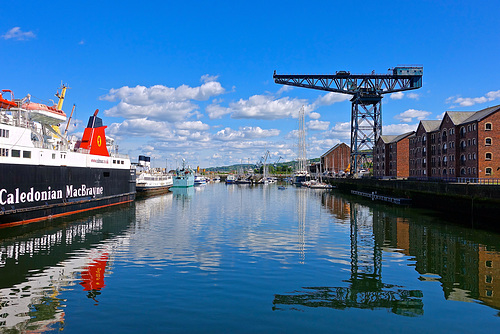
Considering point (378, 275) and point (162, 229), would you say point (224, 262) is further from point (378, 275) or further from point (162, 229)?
point (162, 229)

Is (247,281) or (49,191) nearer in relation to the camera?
(247,281)

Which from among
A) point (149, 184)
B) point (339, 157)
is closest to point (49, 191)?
point (149, 184)

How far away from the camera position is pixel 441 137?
58656 millimetres

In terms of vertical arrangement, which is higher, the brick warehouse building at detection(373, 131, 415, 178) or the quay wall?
the brick warehouse building at detection(373, 131, 415, 178)

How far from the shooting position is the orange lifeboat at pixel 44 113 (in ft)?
120

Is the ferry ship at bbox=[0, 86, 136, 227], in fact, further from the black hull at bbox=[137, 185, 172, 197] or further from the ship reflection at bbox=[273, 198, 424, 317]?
the ship reflection at bbox=[273, 198, 424, 317]

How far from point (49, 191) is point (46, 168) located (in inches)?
80.5

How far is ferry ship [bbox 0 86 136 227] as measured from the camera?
27344mm

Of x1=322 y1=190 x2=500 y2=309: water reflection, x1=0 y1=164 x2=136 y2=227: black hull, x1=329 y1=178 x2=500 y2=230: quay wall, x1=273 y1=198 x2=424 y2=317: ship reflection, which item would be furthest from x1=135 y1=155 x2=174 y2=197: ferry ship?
x1=273 y1=198 x2=424 y2=317: ship reflection

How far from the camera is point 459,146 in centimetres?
5250

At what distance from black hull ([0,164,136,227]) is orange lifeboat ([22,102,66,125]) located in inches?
248

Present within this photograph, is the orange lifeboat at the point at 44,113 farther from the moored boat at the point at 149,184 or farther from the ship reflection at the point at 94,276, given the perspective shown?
the moored boat at the point at 149,184

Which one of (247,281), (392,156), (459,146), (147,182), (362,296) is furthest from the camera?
(392,156)

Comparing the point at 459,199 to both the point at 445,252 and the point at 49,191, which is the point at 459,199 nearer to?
the point at 445,252
